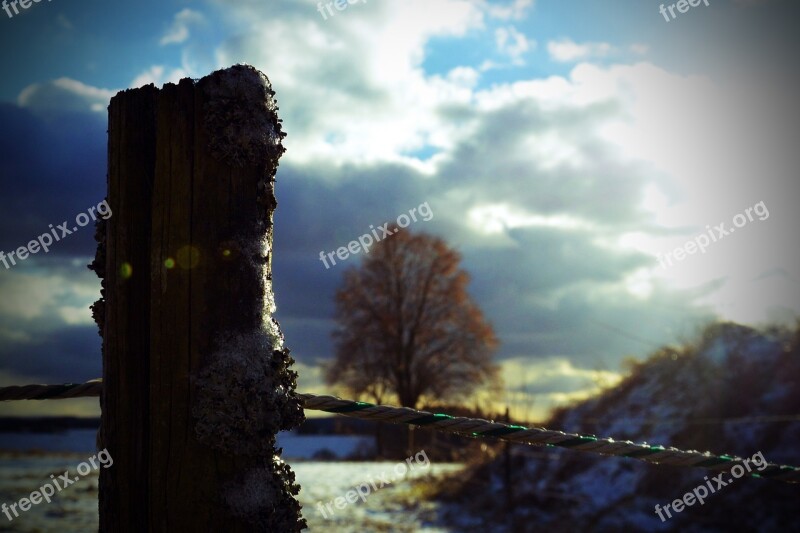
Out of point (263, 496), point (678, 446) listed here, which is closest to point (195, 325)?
point (263, 496)

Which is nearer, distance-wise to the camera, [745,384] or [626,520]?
[626,520]

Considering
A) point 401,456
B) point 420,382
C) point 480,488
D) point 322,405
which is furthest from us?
point 420,382

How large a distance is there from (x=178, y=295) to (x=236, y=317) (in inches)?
7.1

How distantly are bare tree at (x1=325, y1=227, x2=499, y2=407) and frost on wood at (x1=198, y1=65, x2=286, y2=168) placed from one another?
2213 centimetres

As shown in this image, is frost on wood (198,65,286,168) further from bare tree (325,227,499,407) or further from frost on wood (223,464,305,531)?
bare tree (325,227,499,407)

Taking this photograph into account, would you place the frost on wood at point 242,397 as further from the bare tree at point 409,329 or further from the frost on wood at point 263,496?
the bare tree at point 409,329

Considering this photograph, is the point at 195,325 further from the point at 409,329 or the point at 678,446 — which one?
the point at 409,329

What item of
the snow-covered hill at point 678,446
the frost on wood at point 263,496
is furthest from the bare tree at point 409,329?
the frost on wood at point 263,496

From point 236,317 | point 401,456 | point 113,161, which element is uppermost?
point 113,161

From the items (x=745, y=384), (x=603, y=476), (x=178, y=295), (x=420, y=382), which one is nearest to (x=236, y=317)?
(x=178, y=295)

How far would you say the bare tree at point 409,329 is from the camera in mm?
24094

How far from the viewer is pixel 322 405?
238 cm

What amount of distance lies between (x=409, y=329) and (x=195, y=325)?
22607 mm

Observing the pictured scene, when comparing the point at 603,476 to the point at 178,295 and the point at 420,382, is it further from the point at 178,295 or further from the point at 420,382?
the point at 420,382
